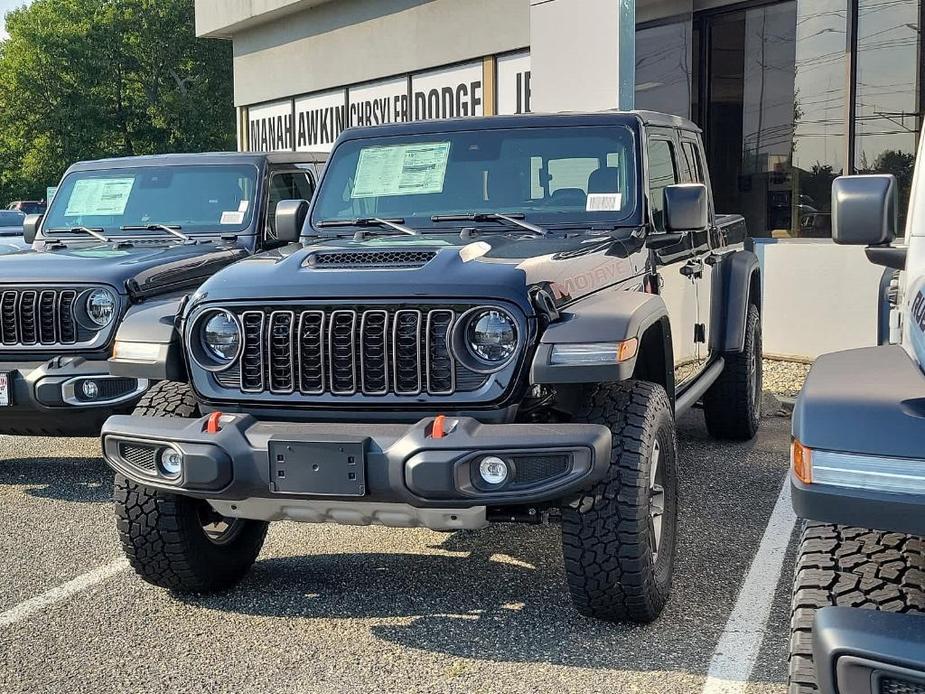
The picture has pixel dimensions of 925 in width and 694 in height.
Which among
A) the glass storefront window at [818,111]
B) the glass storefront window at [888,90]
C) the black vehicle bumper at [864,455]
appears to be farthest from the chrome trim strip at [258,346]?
the glass storefront window at [818,111]

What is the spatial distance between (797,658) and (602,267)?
2.11 metres

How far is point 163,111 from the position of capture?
4422 centimetres

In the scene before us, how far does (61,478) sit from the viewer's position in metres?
6.34

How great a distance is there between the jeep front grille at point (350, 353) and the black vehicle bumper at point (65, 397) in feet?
6.44

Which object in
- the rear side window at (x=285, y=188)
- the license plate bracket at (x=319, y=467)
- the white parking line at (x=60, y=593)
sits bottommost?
the white parking line at (x=60, y=593)

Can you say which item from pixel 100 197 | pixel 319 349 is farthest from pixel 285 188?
pixel 319 349

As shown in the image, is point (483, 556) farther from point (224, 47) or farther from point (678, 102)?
point (224, 47)

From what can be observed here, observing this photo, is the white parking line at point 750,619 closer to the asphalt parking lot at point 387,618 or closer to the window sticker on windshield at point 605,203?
the asphalt parking lot at point 387,618

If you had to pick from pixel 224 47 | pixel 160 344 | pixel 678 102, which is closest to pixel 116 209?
pixel 160 344

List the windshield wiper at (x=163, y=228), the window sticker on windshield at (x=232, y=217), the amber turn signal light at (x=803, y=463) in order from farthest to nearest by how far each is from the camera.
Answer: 1. the window sticker on windshield at (x=232, y=217)
2. the windshield wiper at (x=163, y=228)
3. the amber turn signal light at (x=803, y=463)

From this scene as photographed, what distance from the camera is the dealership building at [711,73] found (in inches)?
389

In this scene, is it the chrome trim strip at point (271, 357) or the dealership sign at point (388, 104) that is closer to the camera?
the chrome trim strip at point (271, 357)

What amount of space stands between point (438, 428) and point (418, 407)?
27 centimetres

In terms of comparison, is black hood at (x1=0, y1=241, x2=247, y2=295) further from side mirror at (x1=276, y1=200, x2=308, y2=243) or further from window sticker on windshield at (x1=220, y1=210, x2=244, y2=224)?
side mirror at (x1=276, y1=200, x2=308, y2=243)
